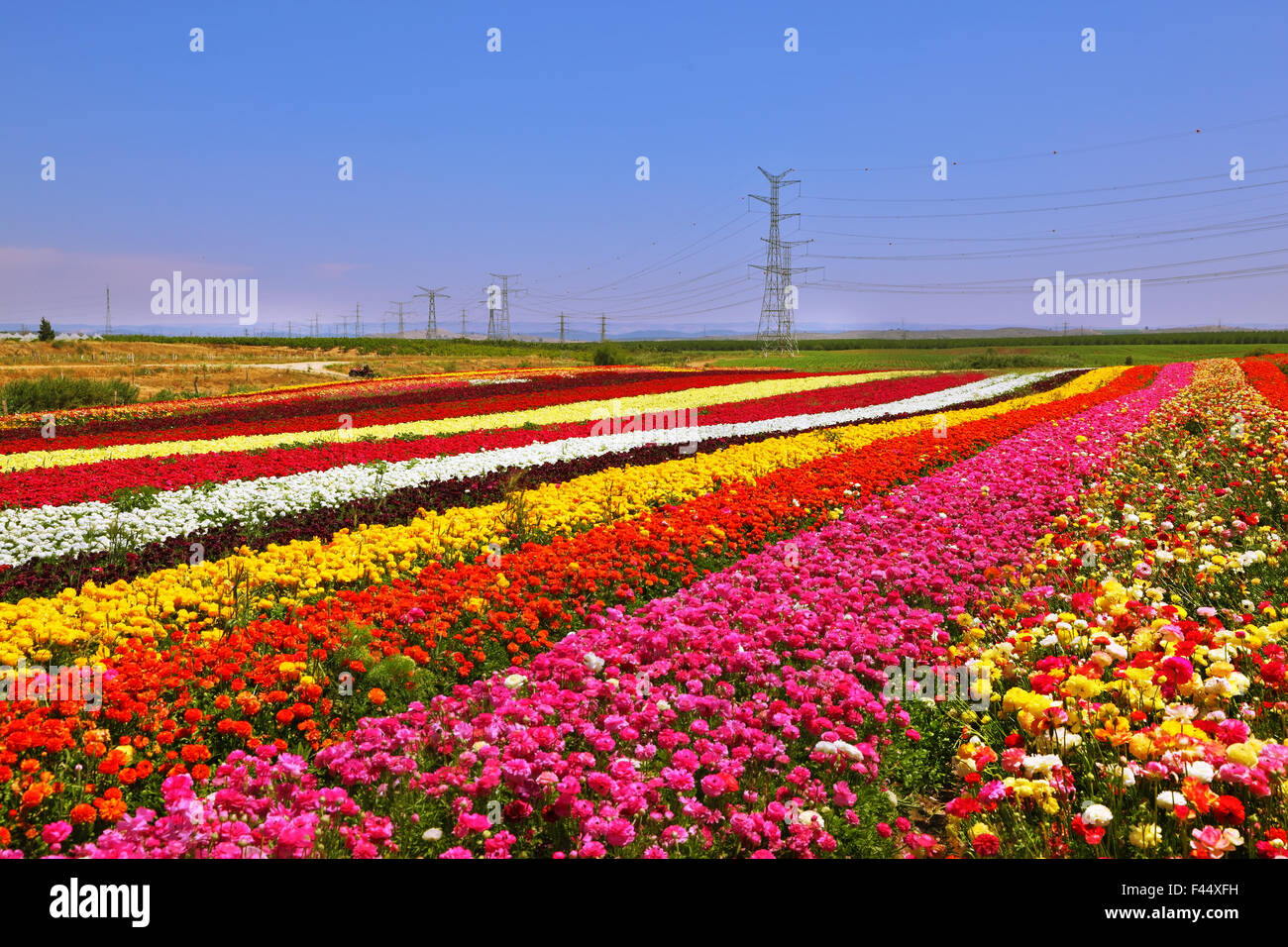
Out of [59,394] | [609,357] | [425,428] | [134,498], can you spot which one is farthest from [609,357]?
[134,498]

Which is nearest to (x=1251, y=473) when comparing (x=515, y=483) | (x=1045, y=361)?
(x=515, y=483)

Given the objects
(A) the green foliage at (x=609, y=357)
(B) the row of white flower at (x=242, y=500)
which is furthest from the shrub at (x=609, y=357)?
(B) the row of white flower at (x=242, y=500)

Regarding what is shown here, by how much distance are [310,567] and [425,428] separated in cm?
1202

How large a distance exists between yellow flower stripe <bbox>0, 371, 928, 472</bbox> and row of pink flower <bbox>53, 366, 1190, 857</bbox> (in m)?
12.0

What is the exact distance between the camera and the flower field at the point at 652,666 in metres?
3.18

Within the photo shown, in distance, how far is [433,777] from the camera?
3512 millimetres

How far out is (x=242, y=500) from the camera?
31.0ft

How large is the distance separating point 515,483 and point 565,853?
25.7 feet

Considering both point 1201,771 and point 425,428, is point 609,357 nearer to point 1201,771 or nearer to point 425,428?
point 425,428

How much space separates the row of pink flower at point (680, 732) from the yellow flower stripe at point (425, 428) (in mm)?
12028

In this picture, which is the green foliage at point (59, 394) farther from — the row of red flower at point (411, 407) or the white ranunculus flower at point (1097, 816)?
the white ranunculus flower at point (1097, 816)

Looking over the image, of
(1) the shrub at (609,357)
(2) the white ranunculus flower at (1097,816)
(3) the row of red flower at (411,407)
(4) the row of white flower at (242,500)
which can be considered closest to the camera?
(2) the white ranunculus flower at (1097,816)

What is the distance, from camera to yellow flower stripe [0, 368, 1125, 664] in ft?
16.2
